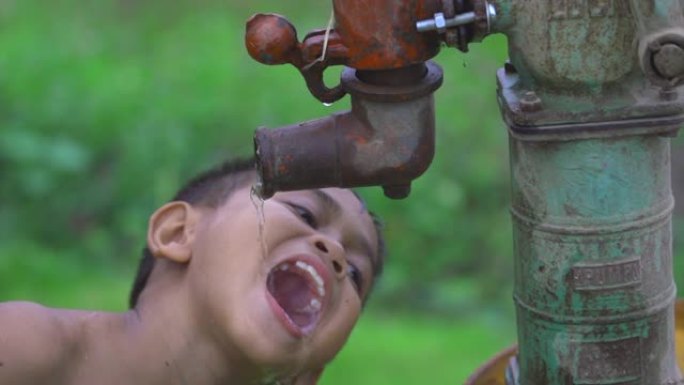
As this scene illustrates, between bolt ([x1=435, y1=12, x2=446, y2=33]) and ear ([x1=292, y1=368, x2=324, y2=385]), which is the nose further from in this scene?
bolt ([x1=435, y1=12, x2=446, y2=33])

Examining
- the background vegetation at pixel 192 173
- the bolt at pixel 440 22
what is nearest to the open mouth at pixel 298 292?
the bolt at pixel 440 22

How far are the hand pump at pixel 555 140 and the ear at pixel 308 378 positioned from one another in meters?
0.52

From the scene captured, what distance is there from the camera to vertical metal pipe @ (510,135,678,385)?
1.79 metres

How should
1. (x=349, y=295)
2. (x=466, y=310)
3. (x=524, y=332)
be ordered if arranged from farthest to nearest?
1. (x=466, y=310)
2. (x=349, y=295)
3. (x=524, y=332)

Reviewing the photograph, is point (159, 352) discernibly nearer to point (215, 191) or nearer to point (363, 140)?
point (215, 191)

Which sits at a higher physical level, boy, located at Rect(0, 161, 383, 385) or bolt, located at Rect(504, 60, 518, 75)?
bolt, located at Rect(504, 60, 518, 75)

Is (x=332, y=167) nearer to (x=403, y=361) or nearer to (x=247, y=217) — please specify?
(x=247, y=217)

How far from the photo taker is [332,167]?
1.85m

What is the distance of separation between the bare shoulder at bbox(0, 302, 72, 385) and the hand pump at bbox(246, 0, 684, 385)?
0.50 meters

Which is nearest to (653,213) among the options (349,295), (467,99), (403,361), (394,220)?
(349,295)

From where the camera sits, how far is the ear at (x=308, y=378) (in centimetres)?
232

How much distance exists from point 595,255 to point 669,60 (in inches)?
10.8

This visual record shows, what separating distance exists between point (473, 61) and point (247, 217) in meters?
2.23

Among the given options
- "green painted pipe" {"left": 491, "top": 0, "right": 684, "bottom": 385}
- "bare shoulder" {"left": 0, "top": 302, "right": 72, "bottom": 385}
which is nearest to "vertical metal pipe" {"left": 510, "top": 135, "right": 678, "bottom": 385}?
"green painted pipe" {"left": 491, "top": 0, "right": 684, "bottom": 385}
